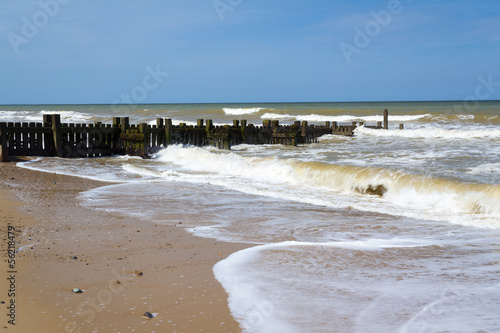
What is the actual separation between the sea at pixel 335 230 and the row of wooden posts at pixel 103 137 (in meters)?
0.89

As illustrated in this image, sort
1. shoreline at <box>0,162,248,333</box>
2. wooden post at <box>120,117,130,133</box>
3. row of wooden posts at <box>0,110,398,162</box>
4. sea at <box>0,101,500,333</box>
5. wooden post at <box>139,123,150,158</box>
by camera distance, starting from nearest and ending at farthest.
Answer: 1. shoreline at <box>0,162,248,333</box>
2. sea at <box>0,101,500,333</box>
3. row of wooden posts at <box>0,110,398,162</box>
4. wooden post at <box>139,123,150,158</box>
5. wooden post at <box>120,117,130,133</box>

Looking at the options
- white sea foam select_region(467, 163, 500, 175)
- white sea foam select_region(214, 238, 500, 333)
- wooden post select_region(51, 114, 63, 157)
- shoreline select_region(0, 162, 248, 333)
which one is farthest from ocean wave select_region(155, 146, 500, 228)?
wooden post select_region(51, 114, 63, 157)

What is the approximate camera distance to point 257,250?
5.89 m

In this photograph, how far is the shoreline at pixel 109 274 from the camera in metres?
3.76

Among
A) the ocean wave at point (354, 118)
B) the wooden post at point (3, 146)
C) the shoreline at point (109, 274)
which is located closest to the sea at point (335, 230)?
the shoreline at point (109, 274)

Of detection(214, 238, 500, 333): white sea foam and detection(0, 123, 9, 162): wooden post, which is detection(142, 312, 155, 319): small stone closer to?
detection(214, 238, 500, 333): white sea foam

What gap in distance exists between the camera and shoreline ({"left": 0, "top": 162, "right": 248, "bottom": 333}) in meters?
3.76

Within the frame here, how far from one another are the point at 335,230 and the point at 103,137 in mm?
12916

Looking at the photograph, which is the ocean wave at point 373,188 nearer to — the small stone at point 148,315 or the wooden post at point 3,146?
the wooden post at point 3,146

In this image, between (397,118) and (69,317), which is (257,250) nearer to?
(69,317)

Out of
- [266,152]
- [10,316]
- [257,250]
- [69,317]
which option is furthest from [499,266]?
[266,152]

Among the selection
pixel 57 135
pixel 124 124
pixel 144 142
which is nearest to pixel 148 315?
pixel 57 135

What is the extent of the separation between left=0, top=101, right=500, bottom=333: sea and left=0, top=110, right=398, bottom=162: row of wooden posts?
89 cm

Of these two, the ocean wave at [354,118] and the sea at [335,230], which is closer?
the sea at [335,230]
